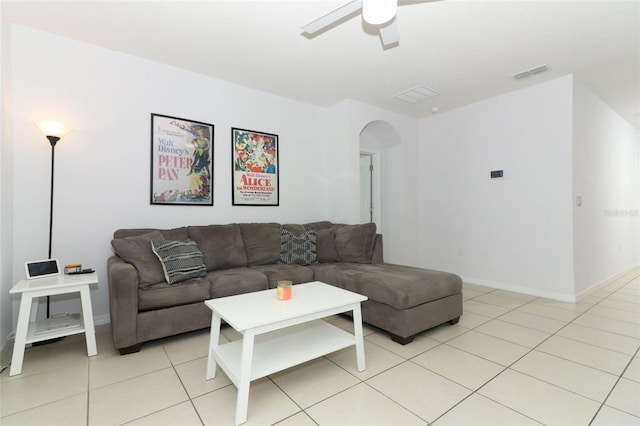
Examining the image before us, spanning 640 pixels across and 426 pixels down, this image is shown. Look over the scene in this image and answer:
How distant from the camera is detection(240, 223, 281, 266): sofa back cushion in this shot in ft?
11.3

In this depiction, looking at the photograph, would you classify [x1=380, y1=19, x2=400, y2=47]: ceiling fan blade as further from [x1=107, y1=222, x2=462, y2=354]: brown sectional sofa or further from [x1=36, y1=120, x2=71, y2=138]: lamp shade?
[x1=36, y1=120, x2=71, y2=138]: lamp shade

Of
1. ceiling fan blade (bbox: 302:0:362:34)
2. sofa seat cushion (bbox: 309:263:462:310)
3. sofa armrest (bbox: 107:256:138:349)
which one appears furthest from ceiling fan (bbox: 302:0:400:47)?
sofa armrest (bbox: 107:256:138:349)

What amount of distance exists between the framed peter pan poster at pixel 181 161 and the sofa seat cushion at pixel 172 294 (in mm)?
1120

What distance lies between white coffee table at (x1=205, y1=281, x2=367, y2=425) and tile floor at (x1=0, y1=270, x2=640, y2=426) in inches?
7.6

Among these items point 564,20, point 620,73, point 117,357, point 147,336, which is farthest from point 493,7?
point 117,357

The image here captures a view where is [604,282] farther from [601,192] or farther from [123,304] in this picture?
[123,304]

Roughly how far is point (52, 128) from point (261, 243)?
2.13 m

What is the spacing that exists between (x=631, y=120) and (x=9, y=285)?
886cm

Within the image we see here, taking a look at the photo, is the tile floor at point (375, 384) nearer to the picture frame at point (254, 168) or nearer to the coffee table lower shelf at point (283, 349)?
the coffee table lower shelf at point (283, 349)

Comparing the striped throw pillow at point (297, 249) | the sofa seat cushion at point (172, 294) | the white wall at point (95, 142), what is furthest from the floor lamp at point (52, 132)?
the striped throw pillow at point (297, 249)

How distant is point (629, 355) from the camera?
2.24 metres

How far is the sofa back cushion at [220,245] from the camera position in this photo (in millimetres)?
3111

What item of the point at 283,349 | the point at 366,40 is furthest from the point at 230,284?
the point at 366,40

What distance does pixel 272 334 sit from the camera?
221cm
